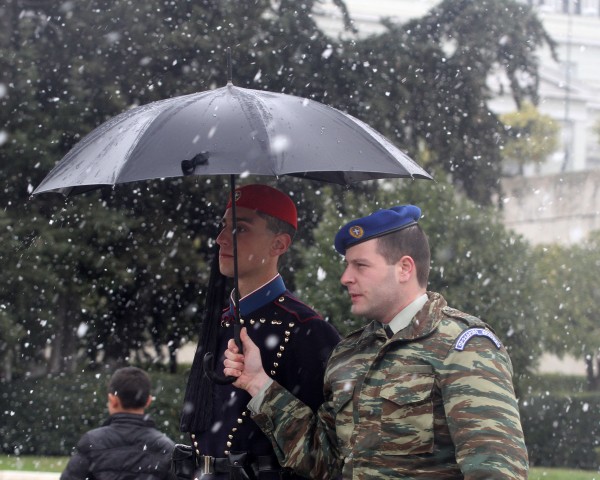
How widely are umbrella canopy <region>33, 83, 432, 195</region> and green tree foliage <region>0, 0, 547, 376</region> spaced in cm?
961

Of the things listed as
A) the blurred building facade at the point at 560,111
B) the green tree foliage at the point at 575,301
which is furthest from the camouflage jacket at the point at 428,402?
the green tree foliage at the point at 575,301

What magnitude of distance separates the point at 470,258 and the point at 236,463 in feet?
31.3

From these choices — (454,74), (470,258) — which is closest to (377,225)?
(470,258)

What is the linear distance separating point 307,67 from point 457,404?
11.5 metres

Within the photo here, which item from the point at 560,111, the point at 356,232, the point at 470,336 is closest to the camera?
the point at 470,336

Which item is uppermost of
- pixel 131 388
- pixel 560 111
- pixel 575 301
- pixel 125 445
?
pixel 560 111

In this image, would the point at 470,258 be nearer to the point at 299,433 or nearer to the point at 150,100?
the point at 150,100

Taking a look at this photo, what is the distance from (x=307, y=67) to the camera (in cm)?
1397

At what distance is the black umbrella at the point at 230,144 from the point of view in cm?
312

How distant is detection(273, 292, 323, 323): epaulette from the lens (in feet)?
11.9

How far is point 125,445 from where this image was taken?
17.4 ft

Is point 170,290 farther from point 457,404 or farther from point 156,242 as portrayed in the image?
point 457,404

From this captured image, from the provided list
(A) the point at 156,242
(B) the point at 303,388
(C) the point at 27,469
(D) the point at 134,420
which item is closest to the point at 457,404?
(B) the point at 303,388

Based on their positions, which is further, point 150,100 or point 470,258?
point 150,100
